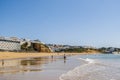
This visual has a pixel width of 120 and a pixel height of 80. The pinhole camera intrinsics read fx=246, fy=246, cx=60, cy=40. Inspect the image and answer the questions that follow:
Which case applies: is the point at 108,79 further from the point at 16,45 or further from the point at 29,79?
the point at 16,45

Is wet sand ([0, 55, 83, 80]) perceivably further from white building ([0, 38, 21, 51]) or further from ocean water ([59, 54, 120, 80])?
white building ([0, 38, 21, 51])

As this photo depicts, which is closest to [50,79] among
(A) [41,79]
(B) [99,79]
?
(A) [41,79]

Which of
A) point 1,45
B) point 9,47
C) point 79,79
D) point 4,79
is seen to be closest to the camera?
point 4,79

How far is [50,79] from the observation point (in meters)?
17.9

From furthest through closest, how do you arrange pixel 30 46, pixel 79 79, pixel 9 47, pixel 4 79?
pixel 30 46
pixel 9 47
pixel 79 79
pixel 4 79

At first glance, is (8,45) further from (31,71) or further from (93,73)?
(93,73)

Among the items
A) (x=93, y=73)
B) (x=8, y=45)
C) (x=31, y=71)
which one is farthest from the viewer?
(x=8, y=45)

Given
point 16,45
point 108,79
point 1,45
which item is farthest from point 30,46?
point 108,79

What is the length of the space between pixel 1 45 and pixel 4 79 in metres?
102

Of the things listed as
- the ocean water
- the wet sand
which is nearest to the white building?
the wet sand

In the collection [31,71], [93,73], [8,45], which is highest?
[8,45]

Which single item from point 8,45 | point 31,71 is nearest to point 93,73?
point 31,71

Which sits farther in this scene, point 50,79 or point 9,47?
point 9,47

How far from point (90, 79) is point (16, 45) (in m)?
117
